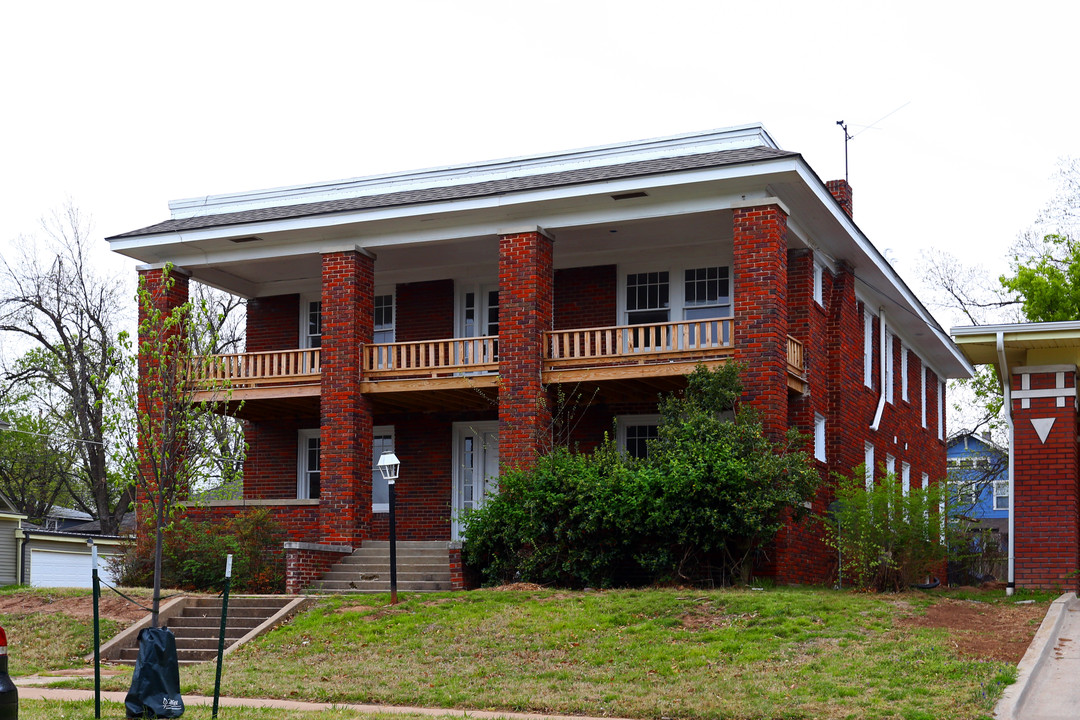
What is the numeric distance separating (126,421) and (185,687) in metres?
3.03

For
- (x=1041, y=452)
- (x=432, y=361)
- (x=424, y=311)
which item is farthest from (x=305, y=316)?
(x=1041, y=452)

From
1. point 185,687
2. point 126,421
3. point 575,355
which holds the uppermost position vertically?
point 575,355

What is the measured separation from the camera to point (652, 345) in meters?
22.1

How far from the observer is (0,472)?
4938 cm

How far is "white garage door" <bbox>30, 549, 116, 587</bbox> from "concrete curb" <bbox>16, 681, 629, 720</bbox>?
23.1 metres

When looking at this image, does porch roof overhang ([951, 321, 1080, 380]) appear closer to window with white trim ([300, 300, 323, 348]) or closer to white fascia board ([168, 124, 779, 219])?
white fascia board ([168, 124, 779, 219])

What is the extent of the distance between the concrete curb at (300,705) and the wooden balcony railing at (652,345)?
10.4 meters

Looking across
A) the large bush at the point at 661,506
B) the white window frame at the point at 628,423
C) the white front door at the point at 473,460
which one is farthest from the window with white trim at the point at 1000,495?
the large bush at the point at 661,506

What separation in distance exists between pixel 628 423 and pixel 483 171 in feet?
18.9

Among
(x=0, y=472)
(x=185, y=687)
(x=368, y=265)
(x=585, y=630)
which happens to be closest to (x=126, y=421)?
(x=185, y=687)

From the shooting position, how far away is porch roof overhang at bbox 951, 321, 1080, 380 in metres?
18.0

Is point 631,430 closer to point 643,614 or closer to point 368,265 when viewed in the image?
point 368,265

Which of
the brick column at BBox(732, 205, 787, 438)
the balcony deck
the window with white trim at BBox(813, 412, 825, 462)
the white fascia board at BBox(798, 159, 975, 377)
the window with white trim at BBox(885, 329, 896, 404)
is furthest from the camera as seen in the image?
the window with white trim at BBox(885, 329, 896, 404)

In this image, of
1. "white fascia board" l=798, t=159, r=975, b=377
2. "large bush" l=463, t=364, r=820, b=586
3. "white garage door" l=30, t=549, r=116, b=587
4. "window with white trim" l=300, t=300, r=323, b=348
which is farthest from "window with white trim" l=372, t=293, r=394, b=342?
"white garage door" l=30, t=549, r=116, b=587
